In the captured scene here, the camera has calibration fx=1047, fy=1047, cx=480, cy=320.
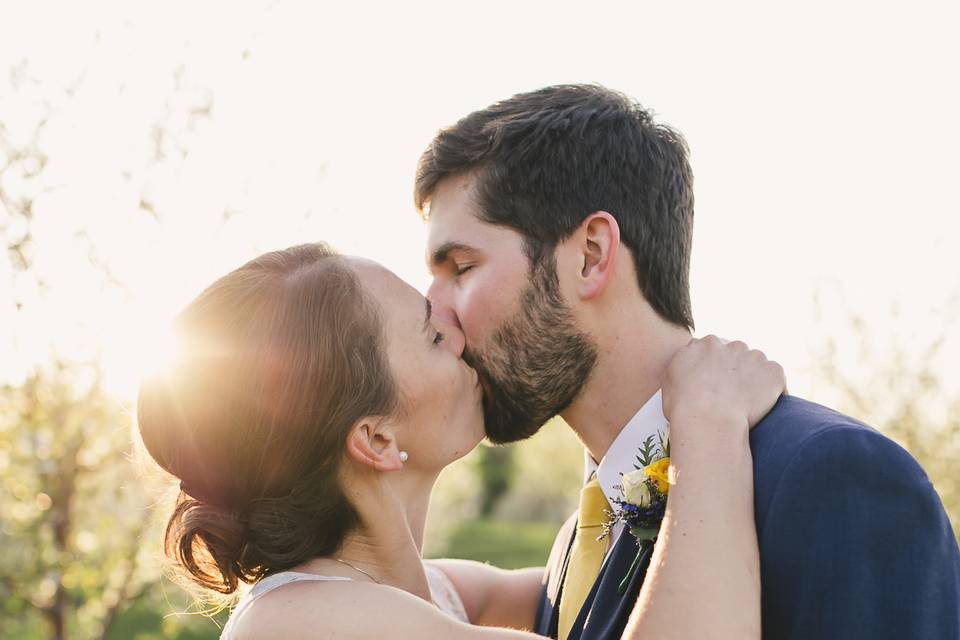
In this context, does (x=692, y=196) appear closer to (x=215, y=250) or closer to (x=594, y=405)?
(x=594, y=405)

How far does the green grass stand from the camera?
29125 mm

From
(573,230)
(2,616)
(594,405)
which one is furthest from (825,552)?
(2,616)

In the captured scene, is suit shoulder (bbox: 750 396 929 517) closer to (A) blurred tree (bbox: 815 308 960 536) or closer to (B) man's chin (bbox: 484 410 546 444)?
(B) man's chin (bbox: 484 410 546 444)

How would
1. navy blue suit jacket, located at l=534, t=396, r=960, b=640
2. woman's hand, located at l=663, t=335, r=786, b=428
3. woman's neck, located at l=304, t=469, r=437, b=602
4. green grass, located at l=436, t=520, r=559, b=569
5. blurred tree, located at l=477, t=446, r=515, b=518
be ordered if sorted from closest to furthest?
navy blue suit jacket, located at l=534, t=396, r=960, b=640 < woman's hand, located at l=663, t=335, r=786, b=428 < woman's neck, located at l=304, t=469, r=437, b=602 < green grass, located at l=436, t=520, r=559, b=569 < blurred tree, located at l=477, t=446, r=515, b=518

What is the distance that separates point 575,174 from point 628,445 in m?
0.94

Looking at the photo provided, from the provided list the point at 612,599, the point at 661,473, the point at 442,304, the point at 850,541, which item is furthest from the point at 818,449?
the point at 442,304

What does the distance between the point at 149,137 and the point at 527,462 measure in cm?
3401

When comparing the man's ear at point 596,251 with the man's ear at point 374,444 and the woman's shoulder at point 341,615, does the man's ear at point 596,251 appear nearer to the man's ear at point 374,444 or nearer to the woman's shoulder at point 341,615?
the man's ear at point 374,444

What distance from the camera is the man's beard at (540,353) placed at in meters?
3.49

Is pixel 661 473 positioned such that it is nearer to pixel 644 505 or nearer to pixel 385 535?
pixel 644 505

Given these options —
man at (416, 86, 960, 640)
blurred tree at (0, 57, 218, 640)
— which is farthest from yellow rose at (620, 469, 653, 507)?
blurred tree at (0, 57, 218, 640)

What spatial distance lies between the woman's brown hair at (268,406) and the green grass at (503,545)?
23.9 meters

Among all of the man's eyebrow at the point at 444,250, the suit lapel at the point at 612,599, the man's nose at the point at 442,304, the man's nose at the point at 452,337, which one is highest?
the man's eyebrow at the point at 444,250

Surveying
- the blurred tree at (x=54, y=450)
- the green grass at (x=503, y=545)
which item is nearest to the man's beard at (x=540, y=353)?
the blurred tree at (x=54, y=450)
